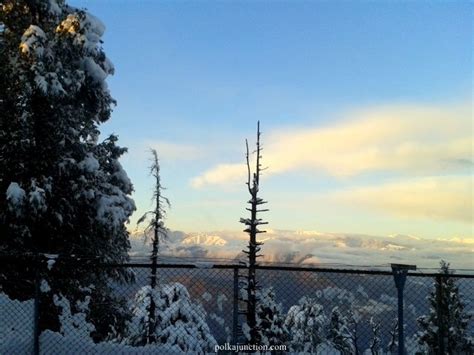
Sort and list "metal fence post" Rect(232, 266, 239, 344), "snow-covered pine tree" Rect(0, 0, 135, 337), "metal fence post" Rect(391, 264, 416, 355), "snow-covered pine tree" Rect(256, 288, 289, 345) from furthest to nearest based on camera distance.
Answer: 1. "snow-covered pine tree" Rect(256, 288, 289, 345)
2. "snow-covered pine tree" Rect(0, 0, 135, 337)
3. "metal fence post" Rect(232, 266, 239, 344)
4. "metal fence post" Rect(391, 264, 416, 355)

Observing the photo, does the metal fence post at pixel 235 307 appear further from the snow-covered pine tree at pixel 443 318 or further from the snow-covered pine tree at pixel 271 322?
the snow-covered pine tree at pixel 271 322

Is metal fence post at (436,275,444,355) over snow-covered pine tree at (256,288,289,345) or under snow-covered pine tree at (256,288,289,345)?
over

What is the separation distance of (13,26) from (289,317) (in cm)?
3612

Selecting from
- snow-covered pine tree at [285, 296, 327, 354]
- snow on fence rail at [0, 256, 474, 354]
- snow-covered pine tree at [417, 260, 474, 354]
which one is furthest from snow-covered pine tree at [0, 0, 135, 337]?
snow-covered pine tree at [285, 296, 327, 354]

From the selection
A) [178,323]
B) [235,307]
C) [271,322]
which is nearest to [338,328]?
[271,322]

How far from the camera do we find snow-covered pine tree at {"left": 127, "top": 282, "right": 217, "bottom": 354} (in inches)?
727

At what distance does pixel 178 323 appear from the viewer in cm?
1962

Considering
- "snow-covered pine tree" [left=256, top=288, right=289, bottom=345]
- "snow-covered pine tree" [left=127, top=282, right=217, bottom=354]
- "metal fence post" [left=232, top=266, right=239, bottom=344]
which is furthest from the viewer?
"snow-covered pine tree" [left=256, top=288, right=289, bottom=345]

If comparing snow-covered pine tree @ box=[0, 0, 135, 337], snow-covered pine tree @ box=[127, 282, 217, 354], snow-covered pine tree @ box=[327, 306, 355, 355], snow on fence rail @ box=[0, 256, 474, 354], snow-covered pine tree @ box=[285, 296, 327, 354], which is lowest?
snow-covered pine tree @ box=[327, 306, 355, 355]

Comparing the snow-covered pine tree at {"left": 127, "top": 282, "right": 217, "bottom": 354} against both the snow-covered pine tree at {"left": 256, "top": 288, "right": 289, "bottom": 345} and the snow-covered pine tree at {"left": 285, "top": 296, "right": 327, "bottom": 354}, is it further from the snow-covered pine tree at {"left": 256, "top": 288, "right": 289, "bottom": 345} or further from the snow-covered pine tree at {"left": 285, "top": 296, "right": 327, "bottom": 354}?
the snow-covered pine tree at {"left": 285, "top": 296, "right": 327, "bottom": 354}

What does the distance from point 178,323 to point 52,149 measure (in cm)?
906

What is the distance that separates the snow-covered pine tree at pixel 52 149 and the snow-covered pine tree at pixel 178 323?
4184 mm

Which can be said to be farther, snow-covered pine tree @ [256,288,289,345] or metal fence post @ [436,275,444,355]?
snow-covered pine tree @ [256,288,289,345]

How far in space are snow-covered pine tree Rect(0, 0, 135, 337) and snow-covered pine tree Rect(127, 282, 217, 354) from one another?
4.18m
